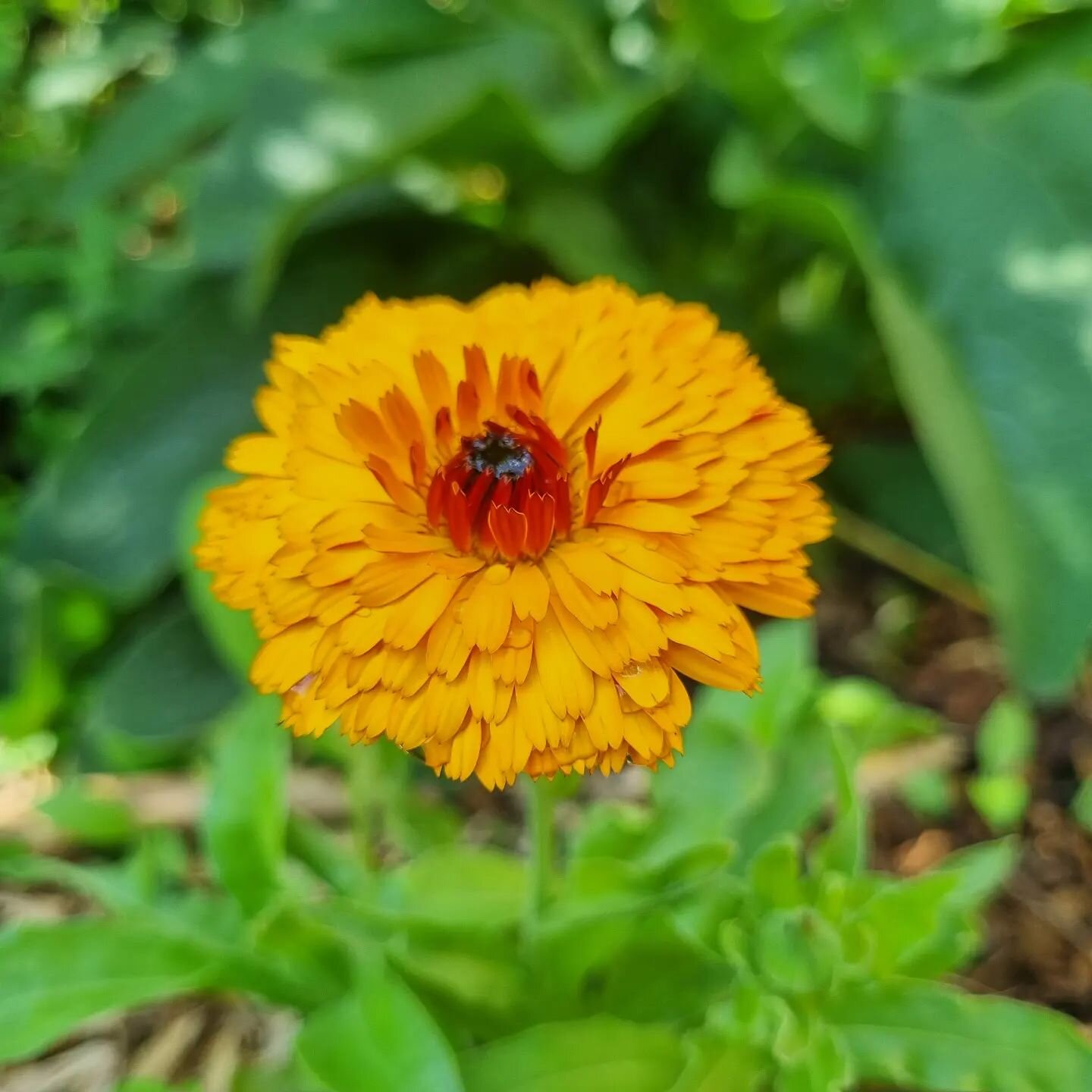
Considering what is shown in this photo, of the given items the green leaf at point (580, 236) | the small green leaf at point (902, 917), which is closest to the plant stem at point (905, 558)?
the green leaf at point (580, 236)

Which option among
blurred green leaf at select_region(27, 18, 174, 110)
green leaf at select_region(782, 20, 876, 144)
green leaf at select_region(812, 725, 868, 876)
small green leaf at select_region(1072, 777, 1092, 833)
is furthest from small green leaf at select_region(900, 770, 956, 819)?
blurred green leaf at select_region(27, 18, 174, 110)

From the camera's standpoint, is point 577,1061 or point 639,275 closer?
point 577,1061

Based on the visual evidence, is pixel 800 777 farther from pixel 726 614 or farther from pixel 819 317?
pixel 819 317

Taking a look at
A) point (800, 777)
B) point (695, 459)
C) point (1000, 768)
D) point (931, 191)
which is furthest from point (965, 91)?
point (695, 459)

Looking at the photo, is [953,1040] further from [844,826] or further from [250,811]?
[250,811]

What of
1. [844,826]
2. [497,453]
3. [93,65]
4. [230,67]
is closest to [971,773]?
[844,826]

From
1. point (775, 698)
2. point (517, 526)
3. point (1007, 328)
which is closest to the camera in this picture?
point (517, 526)

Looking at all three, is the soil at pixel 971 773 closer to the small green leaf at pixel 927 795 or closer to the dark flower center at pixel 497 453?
the small green leaf at pixel 927 795
